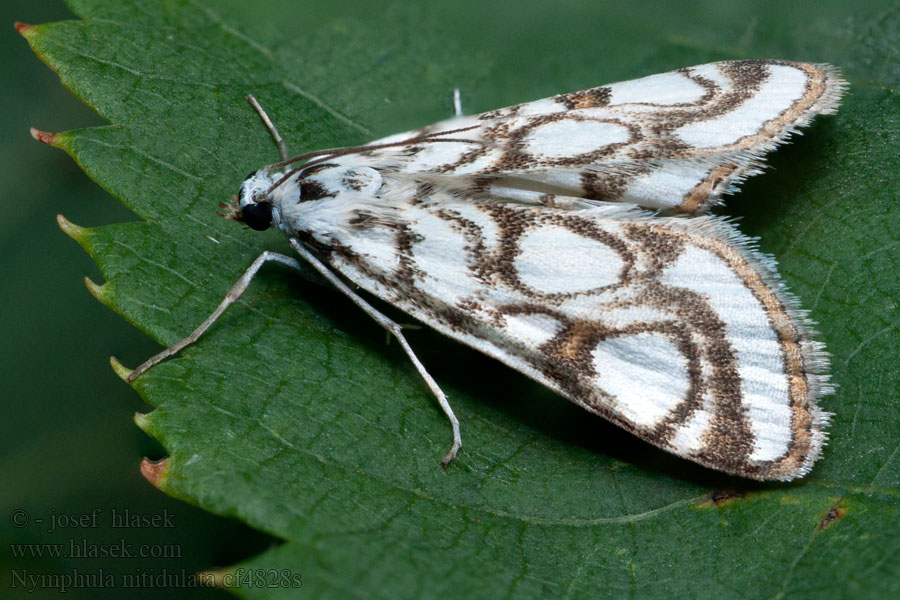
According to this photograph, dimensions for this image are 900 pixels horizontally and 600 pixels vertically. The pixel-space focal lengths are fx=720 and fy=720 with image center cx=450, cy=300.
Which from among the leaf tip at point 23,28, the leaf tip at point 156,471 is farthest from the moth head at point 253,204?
the leaf tip at point 156,471

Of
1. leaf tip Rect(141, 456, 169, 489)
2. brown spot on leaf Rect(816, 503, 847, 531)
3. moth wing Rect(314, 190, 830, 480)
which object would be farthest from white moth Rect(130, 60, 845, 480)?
leaf tip Rect(141, 456, 169, 489)

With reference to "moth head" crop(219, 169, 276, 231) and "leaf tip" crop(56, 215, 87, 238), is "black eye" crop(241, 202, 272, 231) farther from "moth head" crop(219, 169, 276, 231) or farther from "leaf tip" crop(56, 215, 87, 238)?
"leaf tip" crop(56, 215, 87, 238)

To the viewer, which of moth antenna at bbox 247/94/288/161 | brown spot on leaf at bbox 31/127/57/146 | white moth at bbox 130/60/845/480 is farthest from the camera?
moth antenna at bbox 247/94/288/161

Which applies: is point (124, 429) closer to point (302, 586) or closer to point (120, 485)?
point (120, 485)

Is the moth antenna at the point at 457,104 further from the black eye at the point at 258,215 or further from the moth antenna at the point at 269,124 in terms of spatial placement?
the black eye at the point at 258,215

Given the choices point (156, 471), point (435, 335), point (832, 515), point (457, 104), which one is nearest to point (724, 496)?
point (832, 515)

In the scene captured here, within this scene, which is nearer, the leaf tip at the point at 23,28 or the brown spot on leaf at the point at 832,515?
the brown spot on leaf at the point at 832,515

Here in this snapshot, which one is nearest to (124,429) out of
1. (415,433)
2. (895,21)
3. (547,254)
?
(415,433)
